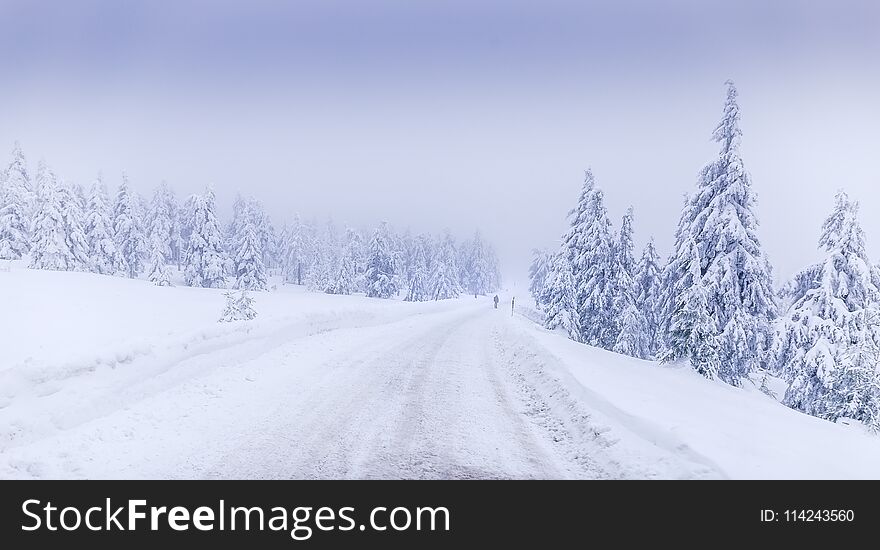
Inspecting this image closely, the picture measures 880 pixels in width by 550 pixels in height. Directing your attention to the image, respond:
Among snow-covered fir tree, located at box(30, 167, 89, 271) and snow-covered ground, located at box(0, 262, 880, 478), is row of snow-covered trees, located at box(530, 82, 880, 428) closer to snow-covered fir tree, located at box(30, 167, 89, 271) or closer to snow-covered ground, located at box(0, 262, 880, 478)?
snow-covered ground, located at box(0, 262, 880, 478)

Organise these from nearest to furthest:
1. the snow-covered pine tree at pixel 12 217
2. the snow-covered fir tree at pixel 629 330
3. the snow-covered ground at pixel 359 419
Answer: the snow-covered ground at pixel 359 419, the snow-covered fir tree at pixel 629 330, the snow-covered pine tree at pixel 12 217

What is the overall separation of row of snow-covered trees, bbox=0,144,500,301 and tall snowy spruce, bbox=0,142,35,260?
9 cm

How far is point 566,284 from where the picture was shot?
27.7 metres

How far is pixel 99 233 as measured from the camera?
149 ft

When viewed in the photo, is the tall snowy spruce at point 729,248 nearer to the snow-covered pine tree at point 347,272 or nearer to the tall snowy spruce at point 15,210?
the snow-covered pine tree at point 347,272

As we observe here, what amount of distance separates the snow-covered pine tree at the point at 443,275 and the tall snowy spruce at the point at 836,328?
5449cm

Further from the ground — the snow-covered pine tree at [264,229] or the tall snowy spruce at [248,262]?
the snow-covered pine tree at [264,229]

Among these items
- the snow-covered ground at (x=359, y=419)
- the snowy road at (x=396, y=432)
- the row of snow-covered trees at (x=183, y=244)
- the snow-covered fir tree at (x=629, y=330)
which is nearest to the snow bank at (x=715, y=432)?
the snow-covered ground at (x=359, y=419)

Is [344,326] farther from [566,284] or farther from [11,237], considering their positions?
[11,237]

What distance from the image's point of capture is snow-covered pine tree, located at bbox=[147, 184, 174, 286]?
4391cm

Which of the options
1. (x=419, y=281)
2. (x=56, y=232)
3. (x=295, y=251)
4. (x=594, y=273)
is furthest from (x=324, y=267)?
(x=594, y=273)

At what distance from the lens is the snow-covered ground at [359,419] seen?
4.38m

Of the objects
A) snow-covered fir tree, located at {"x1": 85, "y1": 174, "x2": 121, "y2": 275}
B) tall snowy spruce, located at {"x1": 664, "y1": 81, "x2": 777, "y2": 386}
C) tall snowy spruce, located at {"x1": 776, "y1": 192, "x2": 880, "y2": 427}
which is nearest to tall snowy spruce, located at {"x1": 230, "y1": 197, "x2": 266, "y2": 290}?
snow-covered fir tree, located at {"x1": 85, "y1": 174, "x2": 121, "y2": 275}

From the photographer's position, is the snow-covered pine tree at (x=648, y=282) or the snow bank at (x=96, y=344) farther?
the snow-covered pine tree at (x=648, y=282)
